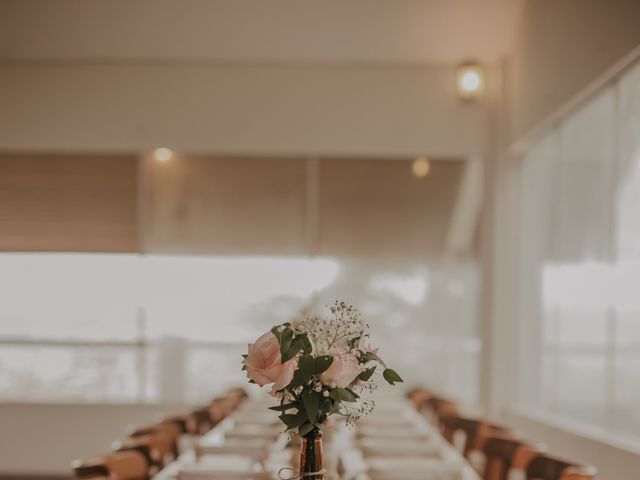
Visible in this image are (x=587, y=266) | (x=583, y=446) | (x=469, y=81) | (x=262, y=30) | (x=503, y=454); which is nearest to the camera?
(x=503, y=454)

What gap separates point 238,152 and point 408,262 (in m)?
1.62

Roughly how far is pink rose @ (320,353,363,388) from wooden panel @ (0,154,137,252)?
5.48m

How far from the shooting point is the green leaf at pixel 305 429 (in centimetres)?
225

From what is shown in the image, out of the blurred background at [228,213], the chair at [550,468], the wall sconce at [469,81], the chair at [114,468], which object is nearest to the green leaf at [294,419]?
the chair at [114,468]

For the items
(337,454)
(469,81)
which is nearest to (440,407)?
(337,454)

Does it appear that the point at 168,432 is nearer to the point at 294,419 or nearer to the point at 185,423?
the point at 185,423

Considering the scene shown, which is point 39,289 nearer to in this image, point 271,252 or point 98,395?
point 98,395

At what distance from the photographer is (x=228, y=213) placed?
752 cm

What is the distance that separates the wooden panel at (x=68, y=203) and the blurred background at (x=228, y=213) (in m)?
0.02

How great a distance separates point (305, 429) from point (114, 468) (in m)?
1.07

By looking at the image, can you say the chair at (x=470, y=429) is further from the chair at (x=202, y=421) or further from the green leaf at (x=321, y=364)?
the green leaf at (x=321, y=364)

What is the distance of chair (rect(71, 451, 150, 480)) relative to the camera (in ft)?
9.78

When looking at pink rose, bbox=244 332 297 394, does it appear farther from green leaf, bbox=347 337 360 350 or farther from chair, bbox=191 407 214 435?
chair, bbox=191 407 214 435

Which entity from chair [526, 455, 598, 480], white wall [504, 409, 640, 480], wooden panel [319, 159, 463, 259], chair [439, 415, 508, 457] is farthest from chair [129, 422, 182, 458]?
wooden panel [319, 159, 463, 259]
